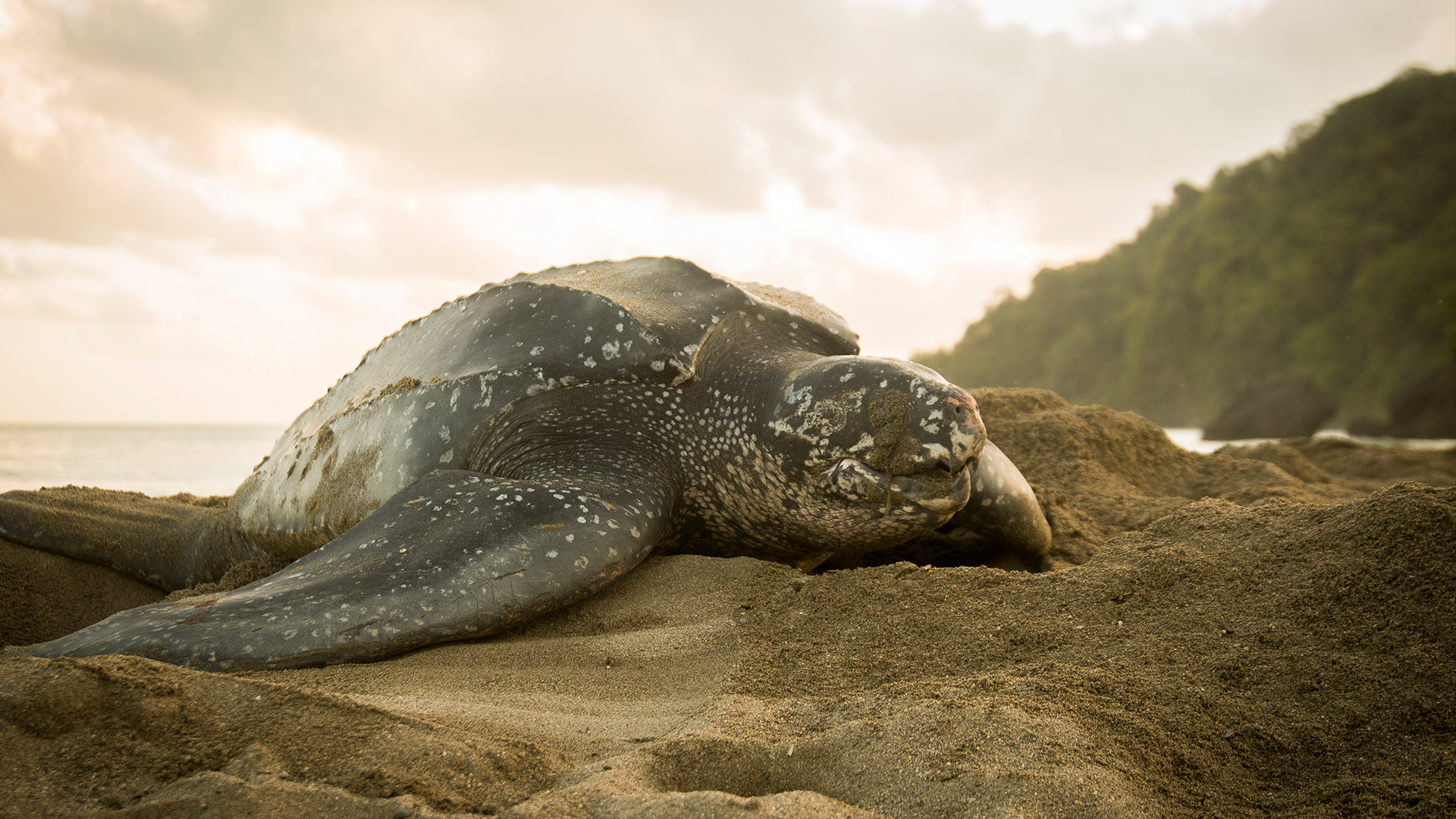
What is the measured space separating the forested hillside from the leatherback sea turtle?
2462 cm

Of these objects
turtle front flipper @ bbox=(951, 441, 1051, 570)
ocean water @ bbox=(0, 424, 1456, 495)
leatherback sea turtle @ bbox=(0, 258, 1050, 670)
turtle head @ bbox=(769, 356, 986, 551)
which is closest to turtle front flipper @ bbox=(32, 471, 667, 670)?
leatherback sea turtle @ bbox=(0, 258, 1050, 670)

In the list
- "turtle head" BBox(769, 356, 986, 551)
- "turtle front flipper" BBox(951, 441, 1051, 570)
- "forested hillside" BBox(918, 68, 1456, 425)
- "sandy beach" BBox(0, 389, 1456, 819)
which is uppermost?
"forested hillside" BBox(918, 68, 1456, 425)

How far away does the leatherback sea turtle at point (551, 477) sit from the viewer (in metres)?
1.80

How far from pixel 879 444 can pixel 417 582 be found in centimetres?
126

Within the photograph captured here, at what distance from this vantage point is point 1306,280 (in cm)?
2839

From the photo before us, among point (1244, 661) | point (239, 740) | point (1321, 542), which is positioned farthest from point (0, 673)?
point (1321, 542)

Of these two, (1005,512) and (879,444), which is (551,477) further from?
(1005,512)

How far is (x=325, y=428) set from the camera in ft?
9.76

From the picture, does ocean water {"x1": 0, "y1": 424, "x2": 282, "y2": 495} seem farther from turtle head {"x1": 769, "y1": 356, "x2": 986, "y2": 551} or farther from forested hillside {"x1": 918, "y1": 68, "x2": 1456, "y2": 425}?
forested hillside {"x1": 918, "y1": 68, "x2": 1456, "y2": 425}

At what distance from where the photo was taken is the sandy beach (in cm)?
106

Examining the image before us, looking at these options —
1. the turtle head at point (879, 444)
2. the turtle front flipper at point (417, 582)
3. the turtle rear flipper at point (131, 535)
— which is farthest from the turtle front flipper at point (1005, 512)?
the turtle rear flipper at point (131, 535)

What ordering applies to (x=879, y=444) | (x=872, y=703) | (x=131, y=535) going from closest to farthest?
1. (x=872, y=703)
2. (x=879, y=444)
3. (x=131, y=535)

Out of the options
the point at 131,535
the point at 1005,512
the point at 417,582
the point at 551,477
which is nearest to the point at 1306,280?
the point at 1005,512

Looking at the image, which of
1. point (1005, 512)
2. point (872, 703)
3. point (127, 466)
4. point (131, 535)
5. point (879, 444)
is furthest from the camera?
point (127, 466)
